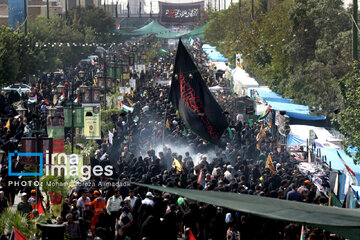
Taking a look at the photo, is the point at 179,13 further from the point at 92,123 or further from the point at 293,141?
the point at 92,123

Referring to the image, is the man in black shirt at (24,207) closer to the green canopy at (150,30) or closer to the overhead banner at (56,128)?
the overhead banner at (56,128)

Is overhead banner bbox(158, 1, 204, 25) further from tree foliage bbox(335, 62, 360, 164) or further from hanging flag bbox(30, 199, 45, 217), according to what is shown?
hanging flag bbox(30, 199, 45, 217)

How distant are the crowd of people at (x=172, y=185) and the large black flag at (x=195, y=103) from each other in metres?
0.84

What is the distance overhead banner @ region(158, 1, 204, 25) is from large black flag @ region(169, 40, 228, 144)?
107 meters

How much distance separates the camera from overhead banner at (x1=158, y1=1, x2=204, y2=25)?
12769 cm

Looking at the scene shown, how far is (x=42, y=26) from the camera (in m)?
57.2

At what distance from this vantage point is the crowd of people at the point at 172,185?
42.3 feet

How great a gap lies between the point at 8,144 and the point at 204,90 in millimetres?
6773

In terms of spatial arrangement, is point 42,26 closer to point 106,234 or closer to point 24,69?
point 24,69

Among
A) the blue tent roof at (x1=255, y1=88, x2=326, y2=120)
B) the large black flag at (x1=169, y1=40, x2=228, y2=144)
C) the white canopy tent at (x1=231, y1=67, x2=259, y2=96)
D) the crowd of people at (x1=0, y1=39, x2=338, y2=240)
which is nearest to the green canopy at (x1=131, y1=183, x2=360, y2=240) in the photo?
the crowd of people at (x1=0, y1=39, x2=338, y2=240)

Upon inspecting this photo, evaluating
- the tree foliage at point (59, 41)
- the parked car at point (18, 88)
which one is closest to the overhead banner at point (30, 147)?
the parked car at point (18, 88)

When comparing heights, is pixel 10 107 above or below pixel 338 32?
below

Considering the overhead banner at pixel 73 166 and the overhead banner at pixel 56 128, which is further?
the overhead banner at pixel 56 128

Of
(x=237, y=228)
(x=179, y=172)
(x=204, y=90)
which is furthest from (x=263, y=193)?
(x=204, y=90)
